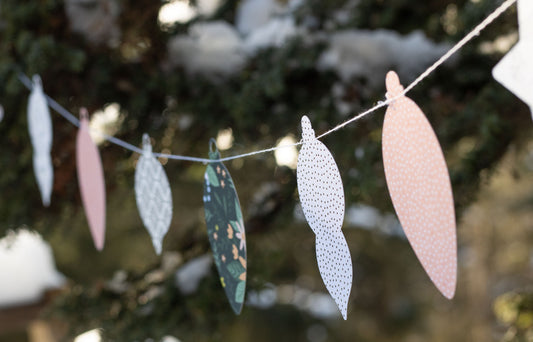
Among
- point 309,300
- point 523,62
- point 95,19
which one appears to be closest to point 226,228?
point 523,62

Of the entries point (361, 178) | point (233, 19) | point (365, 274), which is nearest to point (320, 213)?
point (361, 178)

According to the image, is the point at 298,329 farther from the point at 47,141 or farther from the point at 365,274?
the point at 47,141

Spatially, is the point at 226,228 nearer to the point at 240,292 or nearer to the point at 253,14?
the point at 240,292

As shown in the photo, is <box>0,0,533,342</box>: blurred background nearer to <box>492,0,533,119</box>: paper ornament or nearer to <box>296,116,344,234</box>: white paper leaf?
<box>296,116,344,234</box>: white paper leaf

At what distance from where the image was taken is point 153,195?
3.40 ft

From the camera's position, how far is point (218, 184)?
91 centimetres

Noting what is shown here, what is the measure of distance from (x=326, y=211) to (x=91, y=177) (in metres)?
0.57

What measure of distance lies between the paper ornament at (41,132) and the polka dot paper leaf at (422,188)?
0.75 m

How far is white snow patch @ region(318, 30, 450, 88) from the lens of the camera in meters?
1.22

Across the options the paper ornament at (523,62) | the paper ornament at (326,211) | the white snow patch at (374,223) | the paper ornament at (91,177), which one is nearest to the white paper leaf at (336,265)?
the paper ornament at (326,211)

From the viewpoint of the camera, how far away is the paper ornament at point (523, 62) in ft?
1.99

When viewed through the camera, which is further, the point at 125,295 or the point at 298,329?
the point at 298,329

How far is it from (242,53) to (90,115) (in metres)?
0.37

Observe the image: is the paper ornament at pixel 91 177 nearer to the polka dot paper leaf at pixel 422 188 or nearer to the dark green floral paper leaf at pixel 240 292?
the dark green floral paper leaf at pixel 240 292
